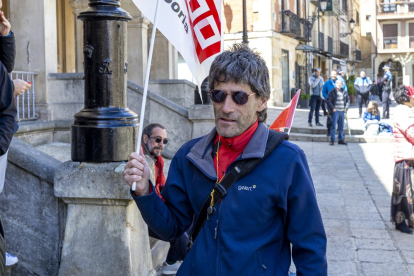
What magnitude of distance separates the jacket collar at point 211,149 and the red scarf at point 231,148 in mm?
31

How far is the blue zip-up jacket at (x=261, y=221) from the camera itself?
220 cm

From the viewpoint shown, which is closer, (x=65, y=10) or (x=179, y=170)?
(x=179, y=170)

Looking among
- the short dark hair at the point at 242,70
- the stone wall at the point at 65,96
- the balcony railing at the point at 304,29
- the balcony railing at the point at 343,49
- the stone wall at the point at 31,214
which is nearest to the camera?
the short dark hair at the point at 242,70

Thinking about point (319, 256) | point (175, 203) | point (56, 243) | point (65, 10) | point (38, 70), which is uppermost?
point (65, 10)

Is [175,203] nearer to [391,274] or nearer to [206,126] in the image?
[391,274]

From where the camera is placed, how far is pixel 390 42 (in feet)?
196

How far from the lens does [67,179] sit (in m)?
3.76

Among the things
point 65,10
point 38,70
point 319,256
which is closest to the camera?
point 319,256

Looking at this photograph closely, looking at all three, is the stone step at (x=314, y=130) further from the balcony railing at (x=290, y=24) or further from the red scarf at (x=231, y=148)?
the red scarf at (x=231, y=148)

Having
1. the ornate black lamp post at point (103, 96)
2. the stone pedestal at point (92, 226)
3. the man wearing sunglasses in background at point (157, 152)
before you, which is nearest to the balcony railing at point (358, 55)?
the man wearing sunglasses in background at point (157, 152)

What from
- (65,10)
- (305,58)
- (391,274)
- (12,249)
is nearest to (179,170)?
(12,249)

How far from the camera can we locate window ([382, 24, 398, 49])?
59.2 metres

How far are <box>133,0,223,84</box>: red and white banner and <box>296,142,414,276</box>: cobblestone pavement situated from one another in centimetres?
258

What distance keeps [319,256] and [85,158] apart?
211 centimetres
